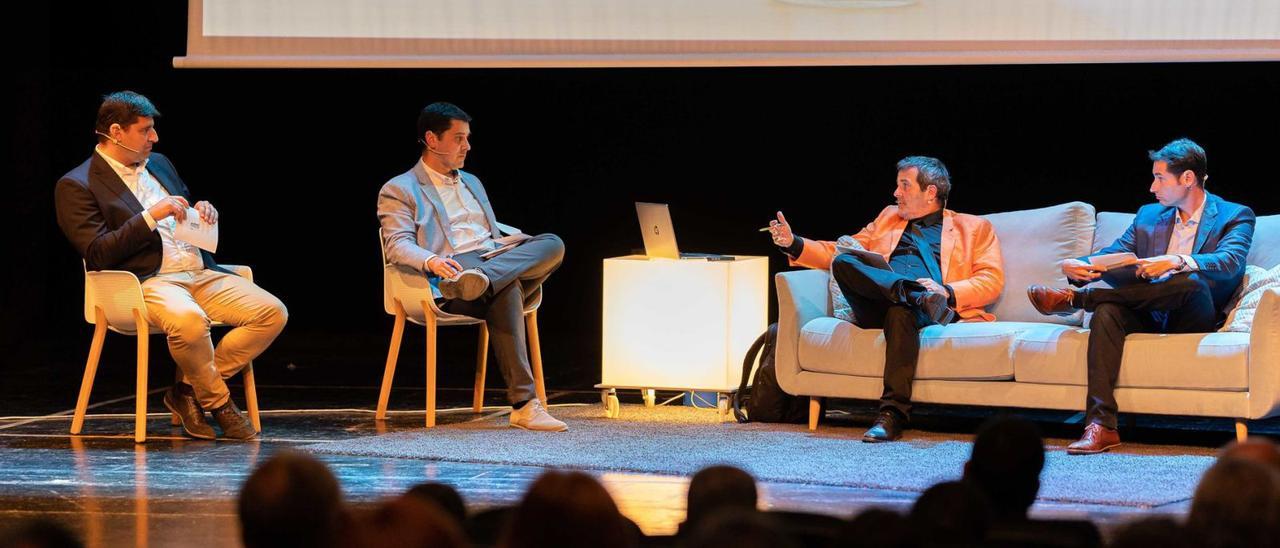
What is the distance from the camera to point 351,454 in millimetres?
4398

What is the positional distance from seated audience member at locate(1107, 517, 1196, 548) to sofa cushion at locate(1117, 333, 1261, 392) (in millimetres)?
3400

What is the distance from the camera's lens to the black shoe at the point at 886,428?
15.3 ft

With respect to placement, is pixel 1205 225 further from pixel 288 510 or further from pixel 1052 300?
pixel 288 510

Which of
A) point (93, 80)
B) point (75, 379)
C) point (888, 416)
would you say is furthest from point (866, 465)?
point (93, 80)

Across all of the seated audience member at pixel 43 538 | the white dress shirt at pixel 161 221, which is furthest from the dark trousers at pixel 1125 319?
the seated audience member at pixel 43 538

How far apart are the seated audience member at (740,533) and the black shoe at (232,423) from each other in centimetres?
386

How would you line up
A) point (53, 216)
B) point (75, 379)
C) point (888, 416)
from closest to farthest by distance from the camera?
point (888, 416), point (75, 379), point (53, 216)

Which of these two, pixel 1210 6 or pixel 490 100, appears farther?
pixel 490 100

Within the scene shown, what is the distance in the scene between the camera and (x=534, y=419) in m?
4.95

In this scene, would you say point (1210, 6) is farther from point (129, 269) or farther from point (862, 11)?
point (129, 269)

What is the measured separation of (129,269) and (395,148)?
330 centimetres

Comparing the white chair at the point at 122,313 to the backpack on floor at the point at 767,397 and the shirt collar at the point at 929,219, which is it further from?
the shirt collar at the point at 929,219

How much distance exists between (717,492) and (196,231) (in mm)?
3726

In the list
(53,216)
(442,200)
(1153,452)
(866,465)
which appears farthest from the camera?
(53,216)
